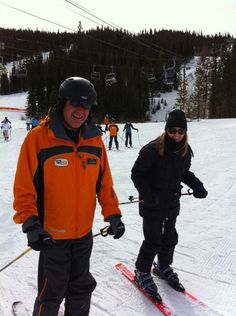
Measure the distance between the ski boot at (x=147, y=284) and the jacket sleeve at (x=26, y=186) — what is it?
161 centimetres

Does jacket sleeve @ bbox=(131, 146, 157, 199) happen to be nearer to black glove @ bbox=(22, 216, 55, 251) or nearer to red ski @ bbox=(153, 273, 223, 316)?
red ski @ bbox=(153, 273, 223, 316)

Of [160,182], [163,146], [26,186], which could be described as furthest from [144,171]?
[26,186]

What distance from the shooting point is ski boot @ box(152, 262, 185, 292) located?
3.43m

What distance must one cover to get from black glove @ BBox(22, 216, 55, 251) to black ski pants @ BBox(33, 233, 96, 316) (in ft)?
0.70

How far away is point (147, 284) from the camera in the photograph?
11.0 ft

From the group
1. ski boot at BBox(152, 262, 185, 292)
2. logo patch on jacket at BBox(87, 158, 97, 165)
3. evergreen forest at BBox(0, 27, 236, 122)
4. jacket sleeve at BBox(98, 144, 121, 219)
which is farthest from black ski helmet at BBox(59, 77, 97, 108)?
evergreen forest at BBox(0, 27, 236, 122)

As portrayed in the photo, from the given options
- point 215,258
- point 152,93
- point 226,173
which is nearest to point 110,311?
point 215,258

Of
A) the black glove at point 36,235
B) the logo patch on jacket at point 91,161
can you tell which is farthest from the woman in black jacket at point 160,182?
the black glove at point 36,235

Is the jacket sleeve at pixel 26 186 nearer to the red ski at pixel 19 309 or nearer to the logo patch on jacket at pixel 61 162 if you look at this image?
the logo patch on jacket at pixel 61 162

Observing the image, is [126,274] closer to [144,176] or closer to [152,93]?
[144,176]

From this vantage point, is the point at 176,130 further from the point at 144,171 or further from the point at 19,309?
the point at 19,309

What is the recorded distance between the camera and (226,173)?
9.95 m

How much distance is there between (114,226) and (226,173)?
797 centimetres

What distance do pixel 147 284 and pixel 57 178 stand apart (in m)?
1.63
